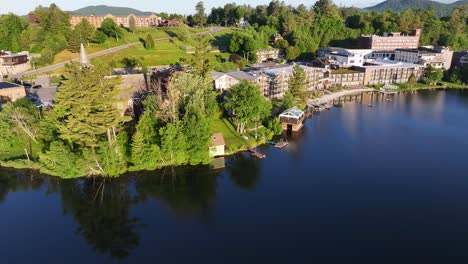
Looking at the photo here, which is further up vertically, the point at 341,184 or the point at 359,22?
the point at 359,22

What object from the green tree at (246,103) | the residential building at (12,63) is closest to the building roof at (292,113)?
the green tree at (246,103)

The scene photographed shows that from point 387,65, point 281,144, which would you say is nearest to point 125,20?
point 387,65

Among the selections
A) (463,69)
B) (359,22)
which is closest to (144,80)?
(463,69)

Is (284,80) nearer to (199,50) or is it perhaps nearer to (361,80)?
(199,50)

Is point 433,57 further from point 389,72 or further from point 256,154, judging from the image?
point 256,154

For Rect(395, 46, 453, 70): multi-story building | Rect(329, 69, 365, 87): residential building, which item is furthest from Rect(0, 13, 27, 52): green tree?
Rect(395, 46, 453, 70): multi-story building

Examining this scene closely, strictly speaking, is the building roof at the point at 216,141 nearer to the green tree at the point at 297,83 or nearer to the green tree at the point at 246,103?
the green tree at the point at 246,103
